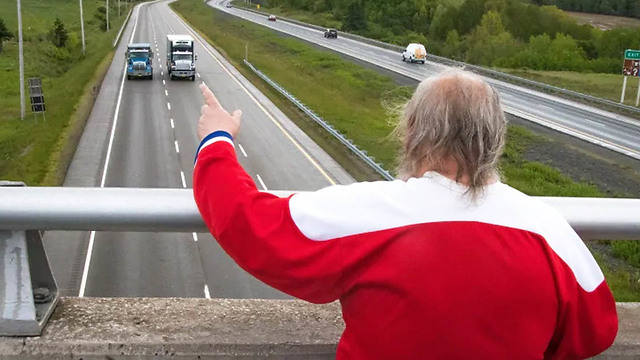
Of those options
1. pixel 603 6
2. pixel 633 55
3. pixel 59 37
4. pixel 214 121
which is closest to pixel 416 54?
pixel 633 55

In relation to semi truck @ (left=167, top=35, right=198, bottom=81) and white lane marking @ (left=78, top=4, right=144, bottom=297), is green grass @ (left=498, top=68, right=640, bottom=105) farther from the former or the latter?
white lane marking @ (left=78, top=4, right=144, bottom=297)

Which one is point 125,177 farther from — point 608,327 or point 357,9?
point 357,9

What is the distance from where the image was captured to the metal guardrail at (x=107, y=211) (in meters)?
2.30

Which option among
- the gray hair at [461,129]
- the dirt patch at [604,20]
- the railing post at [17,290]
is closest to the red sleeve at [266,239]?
the gray hair at [461,129]

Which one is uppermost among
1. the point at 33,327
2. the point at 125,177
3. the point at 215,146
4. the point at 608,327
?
the point at 215,146

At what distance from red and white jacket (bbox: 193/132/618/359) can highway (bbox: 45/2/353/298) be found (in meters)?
8.83

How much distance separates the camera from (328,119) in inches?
1156

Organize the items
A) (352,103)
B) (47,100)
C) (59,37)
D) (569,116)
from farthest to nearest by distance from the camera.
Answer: (59,37)
(47,100)
(569,116)
(352,103)

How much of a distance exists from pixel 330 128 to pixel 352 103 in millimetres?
7012

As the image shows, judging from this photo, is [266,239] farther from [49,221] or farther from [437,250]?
[49,221]

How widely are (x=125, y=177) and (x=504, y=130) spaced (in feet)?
77.9

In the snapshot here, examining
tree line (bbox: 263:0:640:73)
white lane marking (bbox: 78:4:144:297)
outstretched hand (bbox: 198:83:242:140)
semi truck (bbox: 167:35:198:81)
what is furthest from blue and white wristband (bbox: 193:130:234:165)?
tree line (bbox: 263:0:640:73)

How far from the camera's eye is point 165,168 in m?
26.0

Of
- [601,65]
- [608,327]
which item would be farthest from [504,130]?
[601,65]
